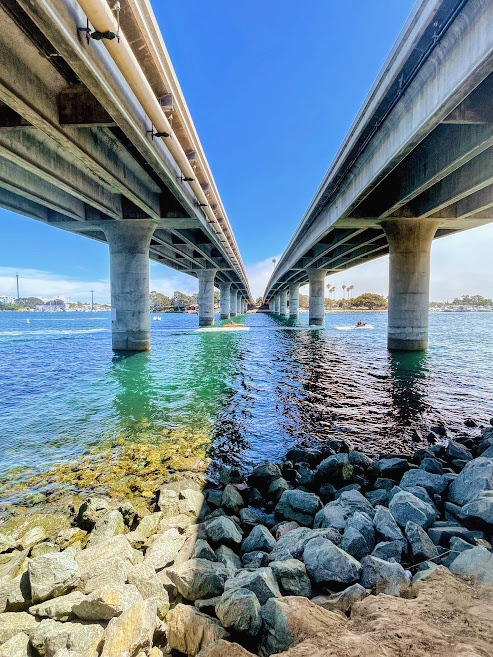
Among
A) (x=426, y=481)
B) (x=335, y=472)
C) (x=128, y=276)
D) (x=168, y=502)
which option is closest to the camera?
(x=168, y=502)

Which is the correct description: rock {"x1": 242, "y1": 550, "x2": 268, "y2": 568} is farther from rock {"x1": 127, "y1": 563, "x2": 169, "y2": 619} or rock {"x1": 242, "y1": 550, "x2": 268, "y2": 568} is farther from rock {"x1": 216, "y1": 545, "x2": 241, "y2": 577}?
rock {"x1": 127, "y1": 563, "x2": 169, "y2": 619}

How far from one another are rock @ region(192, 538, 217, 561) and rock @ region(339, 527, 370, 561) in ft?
4.36

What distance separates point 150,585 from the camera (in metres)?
3.11

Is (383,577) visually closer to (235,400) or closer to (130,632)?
(130,632)

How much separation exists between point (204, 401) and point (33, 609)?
8241 millimetres

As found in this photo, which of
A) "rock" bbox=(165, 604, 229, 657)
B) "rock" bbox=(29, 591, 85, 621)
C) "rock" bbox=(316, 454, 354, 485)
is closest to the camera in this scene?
"rock" bbox=(165, 604, 229, 657)

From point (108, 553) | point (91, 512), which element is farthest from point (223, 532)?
point (91, 512)

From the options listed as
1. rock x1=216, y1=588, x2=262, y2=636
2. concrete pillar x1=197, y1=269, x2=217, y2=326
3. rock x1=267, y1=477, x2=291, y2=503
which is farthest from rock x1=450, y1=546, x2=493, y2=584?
concrete pillar x1=197, y1=269, x2=217, y2=326

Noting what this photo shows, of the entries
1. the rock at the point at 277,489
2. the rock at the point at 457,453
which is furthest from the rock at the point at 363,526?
the rock at the point at 457,453

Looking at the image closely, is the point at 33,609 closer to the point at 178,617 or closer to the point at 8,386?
the point at 178,617

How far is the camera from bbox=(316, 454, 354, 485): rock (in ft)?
19.2

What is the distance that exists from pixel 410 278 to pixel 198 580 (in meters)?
21.8

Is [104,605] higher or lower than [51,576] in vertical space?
higher

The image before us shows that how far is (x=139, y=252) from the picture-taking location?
69.9ft
